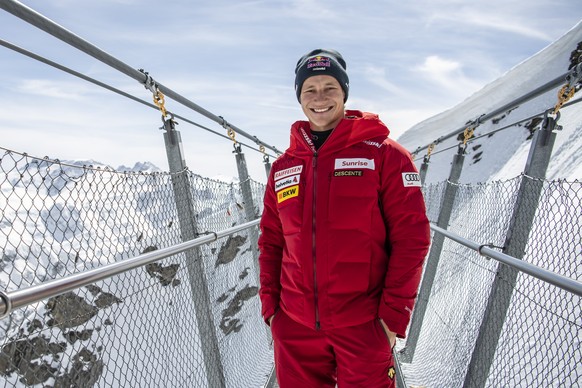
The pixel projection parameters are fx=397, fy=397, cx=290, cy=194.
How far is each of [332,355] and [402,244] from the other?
0.62 m

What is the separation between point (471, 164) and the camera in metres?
30.4

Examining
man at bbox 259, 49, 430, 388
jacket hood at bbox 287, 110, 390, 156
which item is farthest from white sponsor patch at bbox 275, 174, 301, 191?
jacket hood at bbox 287, 110, 390, 156

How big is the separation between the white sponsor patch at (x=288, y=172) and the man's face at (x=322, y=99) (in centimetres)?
24

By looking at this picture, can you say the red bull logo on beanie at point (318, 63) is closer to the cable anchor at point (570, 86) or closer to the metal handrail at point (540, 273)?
the cable anchor at point (570, 86)

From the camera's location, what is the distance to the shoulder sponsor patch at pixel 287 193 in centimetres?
185

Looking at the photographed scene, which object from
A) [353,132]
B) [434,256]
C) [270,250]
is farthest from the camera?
[434,256]

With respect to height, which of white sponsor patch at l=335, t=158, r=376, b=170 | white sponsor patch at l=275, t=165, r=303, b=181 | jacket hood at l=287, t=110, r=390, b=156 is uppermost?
jacket hood at l=287, t=110, r=390, b=156

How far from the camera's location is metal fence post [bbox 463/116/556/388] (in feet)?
6.91

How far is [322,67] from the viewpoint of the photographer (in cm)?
187

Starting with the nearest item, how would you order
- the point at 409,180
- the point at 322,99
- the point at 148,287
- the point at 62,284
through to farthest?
the point at 62,284
the point at 409,180
the point at 322,99
the point at 148,287

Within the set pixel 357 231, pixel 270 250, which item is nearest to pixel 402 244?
pixel 357 231

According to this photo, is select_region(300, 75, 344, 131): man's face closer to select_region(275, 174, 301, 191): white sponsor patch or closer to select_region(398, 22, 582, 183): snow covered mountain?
select_region(275, 174, 301, 191): white sponsor patch

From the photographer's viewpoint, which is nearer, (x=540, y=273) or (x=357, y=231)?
(x=540, y=273)

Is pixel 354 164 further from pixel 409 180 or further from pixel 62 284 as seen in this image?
pixel 62 284
